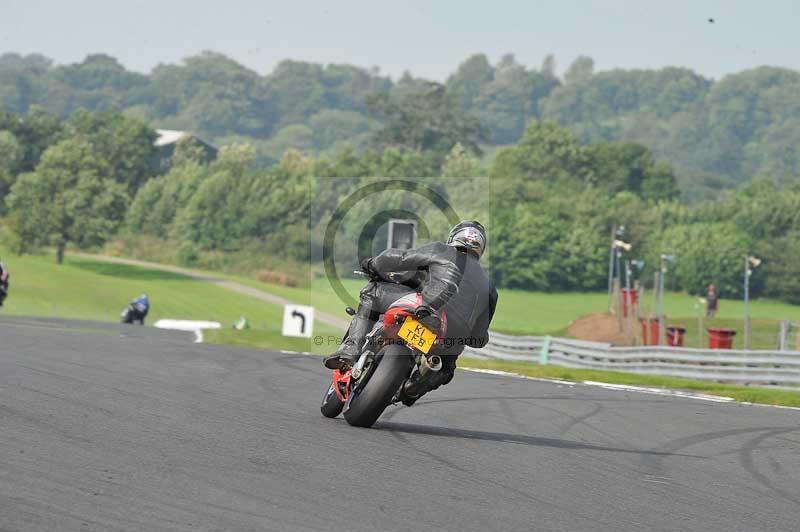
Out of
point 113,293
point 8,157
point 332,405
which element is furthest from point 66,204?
point 332,405

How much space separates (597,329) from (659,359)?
29.7 meters

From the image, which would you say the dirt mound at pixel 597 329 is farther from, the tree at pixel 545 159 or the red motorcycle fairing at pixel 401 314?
the tree at pixel 545 159

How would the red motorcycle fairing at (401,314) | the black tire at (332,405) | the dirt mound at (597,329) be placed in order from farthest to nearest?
the dirt mound at (597,329), the black tire at (332,405), the red motorcycle fairing at (401,314)

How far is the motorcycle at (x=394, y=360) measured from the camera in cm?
980

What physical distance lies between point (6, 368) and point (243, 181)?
420ft

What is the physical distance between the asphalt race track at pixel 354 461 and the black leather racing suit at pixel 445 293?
2.48 feet

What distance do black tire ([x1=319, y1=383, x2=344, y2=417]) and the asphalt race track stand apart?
158 mm

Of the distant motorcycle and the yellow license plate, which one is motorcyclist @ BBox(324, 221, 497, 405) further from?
the distant motorcycle

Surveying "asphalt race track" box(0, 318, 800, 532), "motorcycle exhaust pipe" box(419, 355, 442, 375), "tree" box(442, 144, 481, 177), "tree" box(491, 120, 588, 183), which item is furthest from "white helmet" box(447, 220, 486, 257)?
"tree" box(491, 120, 588, 183)

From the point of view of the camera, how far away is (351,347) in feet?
33.7

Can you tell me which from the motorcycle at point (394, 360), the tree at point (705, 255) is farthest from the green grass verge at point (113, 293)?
the motorcycle at point (394, 360)

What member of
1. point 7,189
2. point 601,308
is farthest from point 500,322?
point 7,189

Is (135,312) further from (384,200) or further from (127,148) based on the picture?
(127,148)

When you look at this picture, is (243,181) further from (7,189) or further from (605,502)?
(605,502)
